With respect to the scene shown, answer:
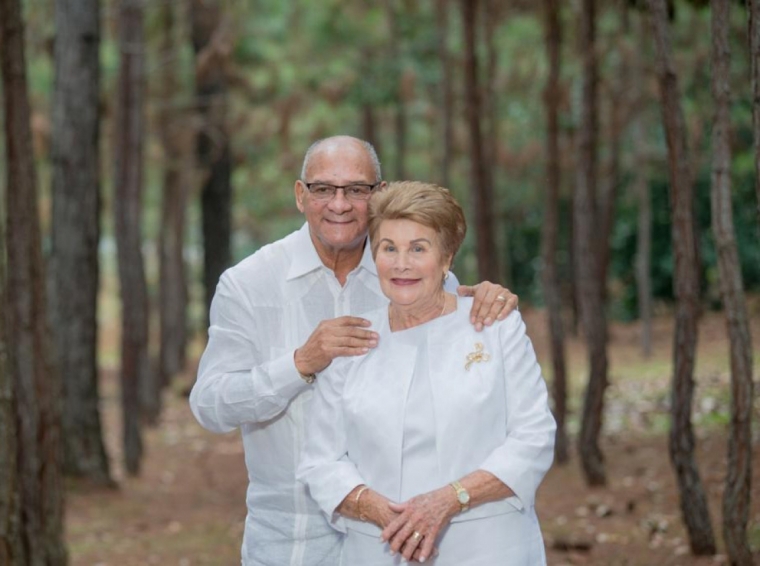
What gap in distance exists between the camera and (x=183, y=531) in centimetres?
1220

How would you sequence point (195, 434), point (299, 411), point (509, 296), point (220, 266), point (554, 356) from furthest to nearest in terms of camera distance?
point (220, 266)
point (195, 434)
point (554, 356)
point (299, 411)
point (509, 296)

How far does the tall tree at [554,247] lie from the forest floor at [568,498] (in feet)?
1.83

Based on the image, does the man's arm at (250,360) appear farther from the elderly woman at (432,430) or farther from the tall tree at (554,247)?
the tall tree at (554,247)

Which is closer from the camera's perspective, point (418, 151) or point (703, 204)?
point (703, 204)

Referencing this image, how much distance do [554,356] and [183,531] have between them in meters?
3.95

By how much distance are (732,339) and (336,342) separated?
13.0ft

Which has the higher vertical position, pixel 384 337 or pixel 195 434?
pixel 384 337

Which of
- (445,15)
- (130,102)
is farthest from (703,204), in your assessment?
(130,102)

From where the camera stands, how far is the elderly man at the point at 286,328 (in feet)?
14.7

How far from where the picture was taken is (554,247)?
1501 centimetres

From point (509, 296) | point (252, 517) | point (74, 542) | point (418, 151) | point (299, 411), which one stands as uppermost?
point (418, 151)

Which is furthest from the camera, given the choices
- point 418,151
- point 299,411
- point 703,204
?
point 418,151

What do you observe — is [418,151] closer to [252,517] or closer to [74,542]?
[74,542]

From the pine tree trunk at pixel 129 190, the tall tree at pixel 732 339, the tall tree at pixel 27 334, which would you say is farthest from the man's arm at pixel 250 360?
the pine tree trunk at pixel 129 190
